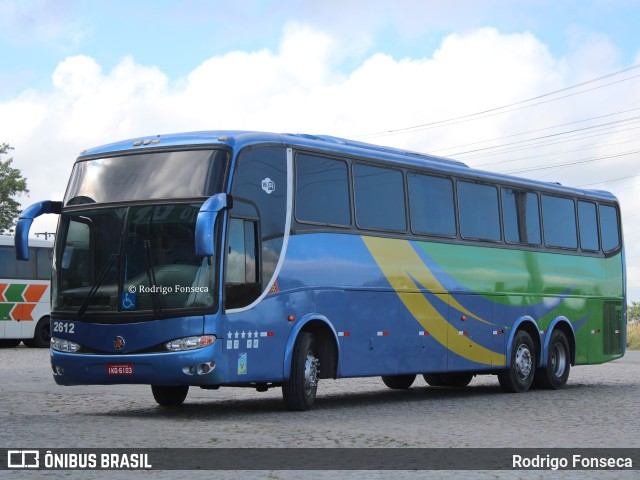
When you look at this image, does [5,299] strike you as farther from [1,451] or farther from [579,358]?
[1,451]

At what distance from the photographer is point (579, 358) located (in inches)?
1000

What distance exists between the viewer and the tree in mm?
73831

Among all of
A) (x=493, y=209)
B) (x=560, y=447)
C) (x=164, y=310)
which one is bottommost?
(x=560, y=447)

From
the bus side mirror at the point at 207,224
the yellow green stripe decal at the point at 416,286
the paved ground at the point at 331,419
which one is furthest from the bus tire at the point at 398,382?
the bus side mirror at the point at 207,224

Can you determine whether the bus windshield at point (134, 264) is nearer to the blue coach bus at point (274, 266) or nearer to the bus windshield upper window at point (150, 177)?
the blue coach bus at point (274, 266)

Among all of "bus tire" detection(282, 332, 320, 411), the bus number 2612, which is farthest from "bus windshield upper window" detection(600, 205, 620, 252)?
the bus number 2612

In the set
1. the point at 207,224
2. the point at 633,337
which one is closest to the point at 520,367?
the point at 207,224

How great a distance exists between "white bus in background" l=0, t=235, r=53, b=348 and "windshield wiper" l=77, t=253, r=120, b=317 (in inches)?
929

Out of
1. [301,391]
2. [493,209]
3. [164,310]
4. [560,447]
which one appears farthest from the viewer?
[493,209]

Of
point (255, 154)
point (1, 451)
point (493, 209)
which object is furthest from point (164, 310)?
point (493, 209)

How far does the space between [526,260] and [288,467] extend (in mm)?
13361

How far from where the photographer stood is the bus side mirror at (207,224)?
49.3ft

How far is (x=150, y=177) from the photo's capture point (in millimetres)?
16781

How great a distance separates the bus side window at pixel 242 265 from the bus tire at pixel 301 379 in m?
1.22
